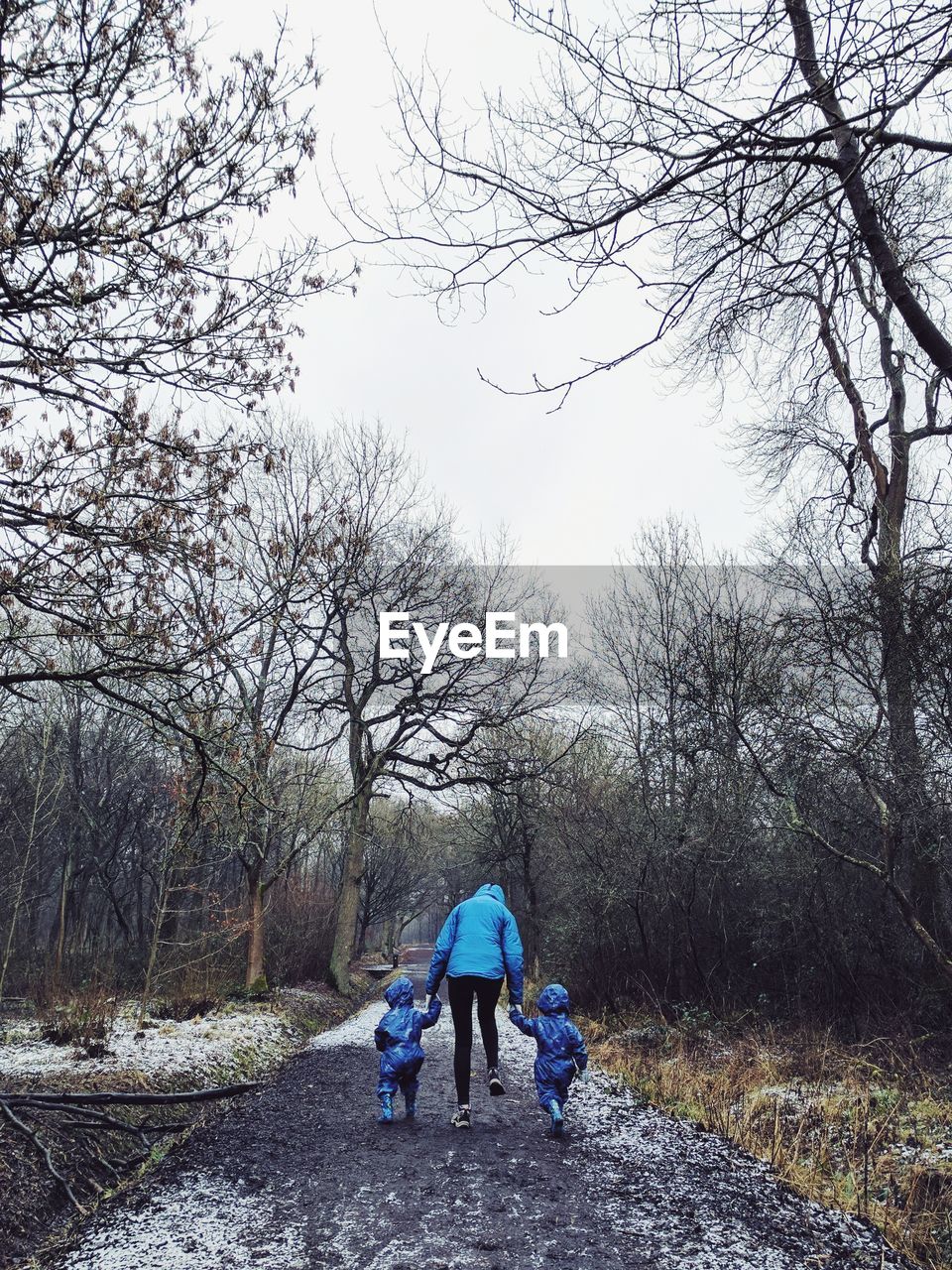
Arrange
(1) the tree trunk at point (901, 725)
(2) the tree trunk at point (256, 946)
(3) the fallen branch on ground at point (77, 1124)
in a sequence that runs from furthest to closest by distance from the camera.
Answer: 1. (2) the tree trunk at point (256, 946)
2. (1) the tree trunk at point (901, 725)
3. (3) the fallen branch on ground at point (77, 1124)

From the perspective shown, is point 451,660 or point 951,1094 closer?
point 951,1094

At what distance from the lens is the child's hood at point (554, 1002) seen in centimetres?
594

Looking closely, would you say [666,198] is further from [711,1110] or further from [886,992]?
[886,992]

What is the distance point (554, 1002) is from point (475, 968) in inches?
26.8

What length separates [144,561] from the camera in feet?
16.4

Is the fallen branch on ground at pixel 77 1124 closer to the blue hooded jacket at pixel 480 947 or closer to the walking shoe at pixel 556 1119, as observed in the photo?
the blue hooded jacket at pixel 480 947

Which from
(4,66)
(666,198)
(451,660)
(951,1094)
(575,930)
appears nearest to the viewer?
(666,198)

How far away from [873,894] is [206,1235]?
812cm

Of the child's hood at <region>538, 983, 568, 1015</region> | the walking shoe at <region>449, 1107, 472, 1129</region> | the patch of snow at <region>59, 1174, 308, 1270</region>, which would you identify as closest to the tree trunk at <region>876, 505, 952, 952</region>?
the child's hood at <region>538, 983, 568, 1015</region>

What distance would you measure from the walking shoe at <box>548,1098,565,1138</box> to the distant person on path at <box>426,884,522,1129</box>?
0.65 m

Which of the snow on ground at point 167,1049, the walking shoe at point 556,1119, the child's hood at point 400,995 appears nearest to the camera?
the walking shoe at point 556,1119

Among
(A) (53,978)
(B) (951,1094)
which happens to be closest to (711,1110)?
(B) (951,1094)

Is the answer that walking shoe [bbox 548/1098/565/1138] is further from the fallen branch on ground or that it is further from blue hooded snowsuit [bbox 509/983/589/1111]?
Answer: the fallen branch on ground

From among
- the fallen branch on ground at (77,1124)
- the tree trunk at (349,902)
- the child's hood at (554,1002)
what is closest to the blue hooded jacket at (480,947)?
the child's hood at (554,1002)
